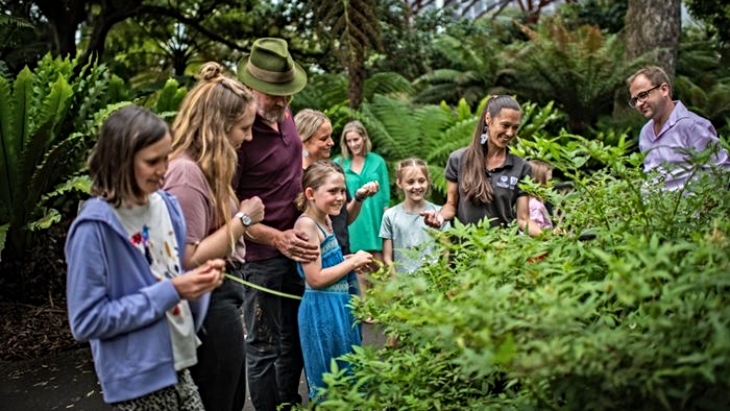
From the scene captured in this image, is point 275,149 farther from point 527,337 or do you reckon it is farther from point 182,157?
point 527,337

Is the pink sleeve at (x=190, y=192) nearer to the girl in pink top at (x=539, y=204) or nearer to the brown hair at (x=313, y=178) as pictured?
the brown hair at (x=313, y=178)

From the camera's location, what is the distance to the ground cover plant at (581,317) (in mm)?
2234

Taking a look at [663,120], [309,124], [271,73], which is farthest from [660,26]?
[271,73]

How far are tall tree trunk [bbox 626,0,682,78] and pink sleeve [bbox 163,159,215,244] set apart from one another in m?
9.05

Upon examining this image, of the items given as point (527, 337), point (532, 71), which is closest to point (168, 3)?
point (532, 71)

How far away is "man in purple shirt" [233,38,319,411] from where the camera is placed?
13.8 ft

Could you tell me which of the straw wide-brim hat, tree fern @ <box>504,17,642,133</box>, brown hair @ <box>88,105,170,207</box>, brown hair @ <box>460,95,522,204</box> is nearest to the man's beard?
the straw wide-brim hat

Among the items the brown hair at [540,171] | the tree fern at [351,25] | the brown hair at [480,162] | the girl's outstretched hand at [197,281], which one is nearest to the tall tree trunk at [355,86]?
the tree fern at [351,25]

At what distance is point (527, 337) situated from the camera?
235 cm

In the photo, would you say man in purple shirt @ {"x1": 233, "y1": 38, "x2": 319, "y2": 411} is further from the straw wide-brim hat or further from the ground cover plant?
the ground cover plant

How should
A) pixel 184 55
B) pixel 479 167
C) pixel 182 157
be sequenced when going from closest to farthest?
pixel 182 157 → pixel 479 167 → pixel 184 55

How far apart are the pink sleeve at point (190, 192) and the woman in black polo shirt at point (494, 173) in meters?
2.32

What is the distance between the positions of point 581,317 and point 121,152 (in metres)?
1.55

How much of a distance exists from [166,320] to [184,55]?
44.7 ft
